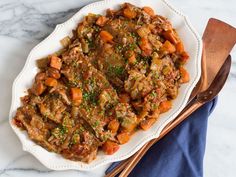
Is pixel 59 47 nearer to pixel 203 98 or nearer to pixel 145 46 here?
pixel 145 46

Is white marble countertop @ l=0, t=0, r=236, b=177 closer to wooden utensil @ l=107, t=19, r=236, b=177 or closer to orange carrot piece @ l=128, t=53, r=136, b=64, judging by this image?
wooden utensil @ l=107, t=19, r=236, b=177

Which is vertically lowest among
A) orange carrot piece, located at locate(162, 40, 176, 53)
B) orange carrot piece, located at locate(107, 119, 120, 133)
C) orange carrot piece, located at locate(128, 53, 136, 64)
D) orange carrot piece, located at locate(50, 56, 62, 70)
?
orange carrot piece, located at locate(107, 119, 120, 133)

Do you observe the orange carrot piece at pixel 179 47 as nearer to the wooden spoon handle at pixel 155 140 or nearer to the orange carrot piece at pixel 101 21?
the wooden spoon handle at pixel 155 140

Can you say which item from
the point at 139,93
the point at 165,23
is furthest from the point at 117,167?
the point at 165,23

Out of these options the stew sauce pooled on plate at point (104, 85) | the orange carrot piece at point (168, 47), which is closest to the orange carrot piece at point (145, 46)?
the stew sauce pooled on plate at point (104, 85)

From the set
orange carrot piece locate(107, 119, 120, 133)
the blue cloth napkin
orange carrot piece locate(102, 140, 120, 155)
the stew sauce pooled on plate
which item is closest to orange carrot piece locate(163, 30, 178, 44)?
the stew sauce pooled on plate

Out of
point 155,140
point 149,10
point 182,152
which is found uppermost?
point 149,10

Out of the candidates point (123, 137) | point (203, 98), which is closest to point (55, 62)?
point (123, 137)
